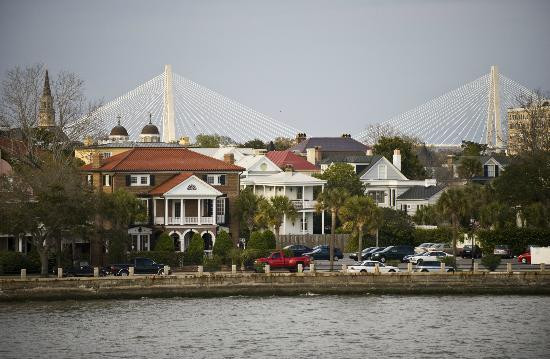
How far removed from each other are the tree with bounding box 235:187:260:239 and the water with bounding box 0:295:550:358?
20416 mm

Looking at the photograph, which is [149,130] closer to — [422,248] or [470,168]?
[470,168]

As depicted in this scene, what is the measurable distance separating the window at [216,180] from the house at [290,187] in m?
9.70

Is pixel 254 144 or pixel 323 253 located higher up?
pixel 254 144

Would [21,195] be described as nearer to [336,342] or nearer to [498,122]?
[336,342]

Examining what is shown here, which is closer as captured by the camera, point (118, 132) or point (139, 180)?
point (139, 180)

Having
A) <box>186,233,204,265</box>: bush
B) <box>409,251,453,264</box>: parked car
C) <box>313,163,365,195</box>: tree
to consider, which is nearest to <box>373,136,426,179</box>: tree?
<box>313,163,365,195</box>: tree

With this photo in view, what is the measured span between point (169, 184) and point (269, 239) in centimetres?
892

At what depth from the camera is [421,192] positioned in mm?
120000

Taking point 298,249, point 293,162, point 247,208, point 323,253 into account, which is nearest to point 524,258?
point 323,253

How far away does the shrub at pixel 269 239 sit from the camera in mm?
92438

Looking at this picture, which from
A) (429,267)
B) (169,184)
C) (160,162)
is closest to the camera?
(429,267)

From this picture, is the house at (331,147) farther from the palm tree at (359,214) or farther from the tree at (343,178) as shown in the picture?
the palm tree at (359,214)

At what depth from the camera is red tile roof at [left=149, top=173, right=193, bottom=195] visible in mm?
96188

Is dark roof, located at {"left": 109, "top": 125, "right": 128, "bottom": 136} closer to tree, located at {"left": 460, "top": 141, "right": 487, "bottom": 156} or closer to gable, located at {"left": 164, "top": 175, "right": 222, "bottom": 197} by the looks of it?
gable, located at {"left": 164, "top": 175, "right": 222, "bottom": 197}
